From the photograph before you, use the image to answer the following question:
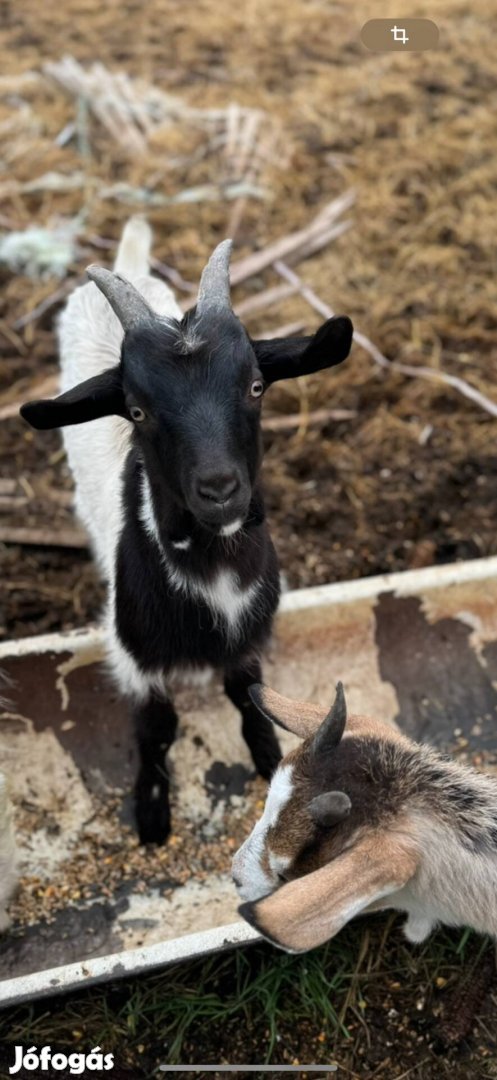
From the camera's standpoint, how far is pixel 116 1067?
3348 millimetres

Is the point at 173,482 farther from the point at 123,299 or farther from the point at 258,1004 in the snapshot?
the point at 258,1004

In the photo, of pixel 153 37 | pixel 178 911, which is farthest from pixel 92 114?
pixel 178 911

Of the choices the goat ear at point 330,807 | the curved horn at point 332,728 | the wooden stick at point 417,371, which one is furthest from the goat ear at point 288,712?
the wooden stick at point 417,371

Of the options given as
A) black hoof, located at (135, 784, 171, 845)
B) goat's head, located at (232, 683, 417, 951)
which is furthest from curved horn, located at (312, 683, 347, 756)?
black hoof, located at (135, 784, 171, 845)

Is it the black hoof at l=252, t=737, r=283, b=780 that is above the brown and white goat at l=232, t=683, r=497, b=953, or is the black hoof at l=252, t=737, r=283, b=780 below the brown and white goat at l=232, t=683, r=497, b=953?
below

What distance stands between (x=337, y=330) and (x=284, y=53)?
7.17 metres

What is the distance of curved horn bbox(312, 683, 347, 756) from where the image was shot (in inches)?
104

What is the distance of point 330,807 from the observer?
253cm

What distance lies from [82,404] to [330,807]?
135 cm

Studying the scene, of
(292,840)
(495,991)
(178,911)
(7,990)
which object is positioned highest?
(292,840)

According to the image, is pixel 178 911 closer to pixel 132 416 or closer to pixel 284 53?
pixel 132 416

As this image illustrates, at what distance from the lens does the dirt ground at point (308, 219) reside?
5.09m

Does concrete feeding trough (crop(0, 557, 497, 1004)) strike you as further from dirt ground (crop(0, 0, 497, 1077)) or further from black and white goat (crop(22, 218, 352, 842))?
dirt ground (crop(0, 0, 497, 1077))

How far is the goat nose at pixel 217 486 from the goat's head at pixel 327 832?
618 mm
